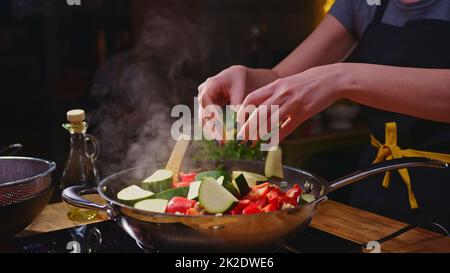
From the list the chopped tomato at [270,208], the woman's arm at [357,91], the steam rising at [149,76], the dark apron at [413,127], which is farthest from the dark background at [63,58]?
the chopped tomato at [270,208]

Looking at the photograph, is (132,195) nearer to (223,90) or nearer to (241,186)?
(241,186)

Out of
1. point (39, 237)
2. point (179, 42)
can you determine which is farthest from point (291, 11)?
point (39, 237)

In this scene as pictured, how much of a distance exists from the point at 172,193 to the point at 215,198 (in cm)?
15

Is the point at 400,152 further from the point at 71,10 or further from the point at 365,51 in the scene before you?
the point at 71,10

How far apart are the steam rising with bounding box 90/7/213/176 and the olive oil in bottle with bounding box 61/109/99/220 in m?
1.39

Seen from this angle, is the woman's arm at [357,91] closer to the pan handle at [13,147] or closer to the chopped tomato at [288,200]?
the chopped tomato at [288,200]

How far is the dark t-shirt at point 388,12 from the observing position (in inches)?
59.2

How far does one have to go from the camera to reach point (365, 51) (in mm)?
1707

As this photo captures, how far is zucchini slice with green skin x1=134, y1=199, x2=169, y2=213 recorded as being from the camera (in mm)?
1033

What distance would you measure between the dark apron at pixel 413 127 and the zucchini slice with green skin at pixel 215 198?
70cm

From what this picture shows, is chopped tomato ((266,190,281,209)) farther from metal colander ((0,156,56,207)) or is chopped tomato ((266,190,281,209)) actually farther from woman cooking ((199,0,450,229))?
metal colander ((0,156,56,207))

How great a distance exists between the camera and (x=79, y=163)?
136 centimetres

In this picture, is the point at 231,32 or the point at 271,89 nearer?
the point at 271,89

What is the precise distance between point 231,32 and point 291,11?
21.8 inches
